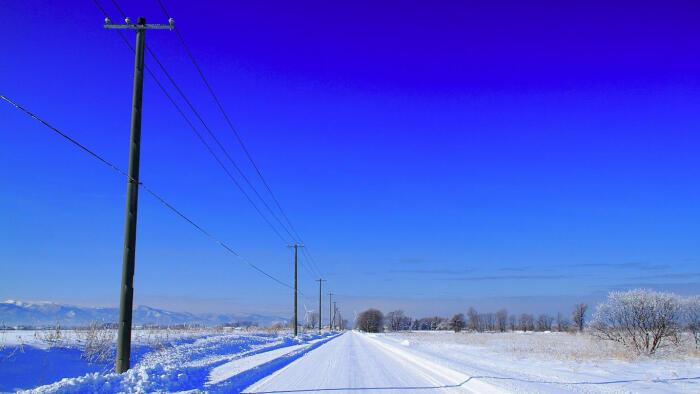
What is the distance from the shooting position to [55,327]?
717 inches

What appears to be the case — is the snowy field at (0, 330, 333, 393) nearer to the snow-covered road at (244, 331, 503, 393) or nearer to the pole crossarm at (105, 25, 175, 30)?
the snow-covered road at (244, 331, 503, 393)

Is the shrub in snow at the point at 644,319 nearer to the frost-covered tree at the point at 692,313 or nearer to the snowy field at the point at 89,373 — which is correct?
the frost-covered tree at the point at 692,313

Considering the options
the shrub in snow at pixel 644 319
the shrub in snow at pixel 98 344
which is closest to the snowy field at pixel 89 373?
the shrub in snow at pixel 98 344

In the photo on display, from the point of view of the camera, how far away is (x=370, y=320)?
18650 centimetres

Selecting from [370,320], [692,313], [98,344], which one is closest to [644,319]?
[692,313]

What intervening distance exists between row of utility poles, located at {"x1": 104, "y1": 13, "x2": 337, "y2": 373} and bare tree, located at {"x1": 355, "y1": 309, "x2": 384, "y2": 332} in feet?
584

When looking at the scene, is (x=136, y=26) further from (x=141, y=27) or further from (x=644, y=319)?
(x=644, y=319)

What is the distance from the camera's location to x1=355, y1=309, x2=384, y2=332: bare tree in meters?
184

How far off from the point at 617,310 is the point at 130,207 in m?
31.1

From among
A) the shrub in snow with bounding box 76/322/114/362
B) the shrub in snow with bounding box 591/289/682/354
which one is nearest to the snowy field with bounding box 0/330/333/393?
the shrub in snow with bounding box 76/322/114/362

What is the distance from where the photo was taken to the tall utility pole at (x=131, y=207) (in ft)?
37.7

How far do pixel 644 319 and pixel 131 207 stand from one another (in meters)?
31.1

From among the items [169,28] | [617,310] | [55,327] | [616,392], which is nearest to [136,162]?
[169,28]

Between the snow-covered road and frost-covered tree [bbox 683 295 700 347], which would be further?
frost-covered tree [bbox 683 295 700 347]
